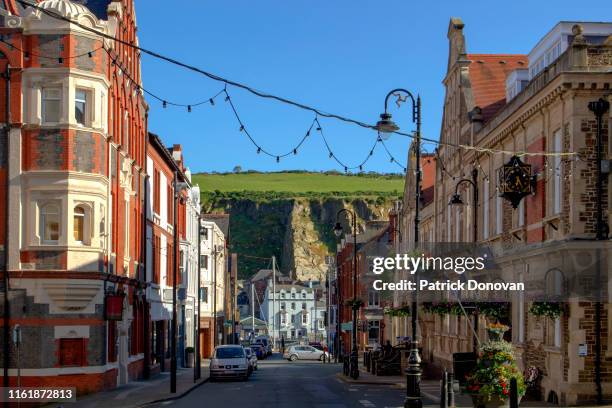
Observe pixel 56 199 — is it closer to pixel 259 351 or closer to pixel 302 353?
pixel 302 353

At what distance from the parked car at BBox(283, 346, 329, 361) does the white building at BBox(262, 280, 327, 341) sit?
73.1 metres

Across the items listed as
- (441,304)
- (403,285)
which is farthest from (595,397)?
(441,304)

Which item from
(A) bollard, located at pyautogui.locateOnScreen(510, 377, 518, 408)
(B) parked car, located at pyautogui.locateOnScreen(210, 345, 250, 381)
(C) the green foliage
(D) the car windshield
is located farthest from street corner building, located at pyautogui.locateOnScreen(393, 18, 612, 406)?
(D) the car windshield

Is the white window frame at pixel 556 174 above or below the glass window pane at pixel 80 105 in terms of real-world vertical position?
below

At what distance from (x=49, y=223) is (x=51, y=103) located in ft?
13.1

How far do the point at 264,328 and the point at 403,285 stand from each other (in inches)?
5135

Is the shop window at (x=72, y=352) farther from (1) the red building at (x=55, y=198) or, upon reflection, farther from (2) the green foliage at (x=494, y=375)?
(2) the green foliage at (x=494, y=375)

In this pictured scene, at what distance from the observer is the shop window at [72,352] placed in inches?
1276

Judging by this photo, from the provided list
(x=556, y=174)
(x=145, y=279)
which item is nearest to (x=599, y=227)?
(x=556, y=174)

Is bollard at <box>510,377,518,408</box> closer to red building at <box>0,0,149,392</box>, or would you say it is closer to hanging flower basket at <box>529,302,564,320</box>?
hanging flower basket at <box>529,302,564,320</box>

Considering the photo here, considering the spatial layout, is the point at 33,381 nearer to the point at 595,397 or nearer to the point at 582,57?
the point at 595,397

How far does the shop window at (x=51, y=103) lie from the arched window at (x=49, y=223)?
2.88 metres

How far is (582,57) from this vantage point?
84.1ft

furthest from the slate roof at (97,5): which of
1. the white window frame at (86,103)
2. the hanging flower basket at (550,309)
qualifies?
the hanging flower basket at (550,309)
